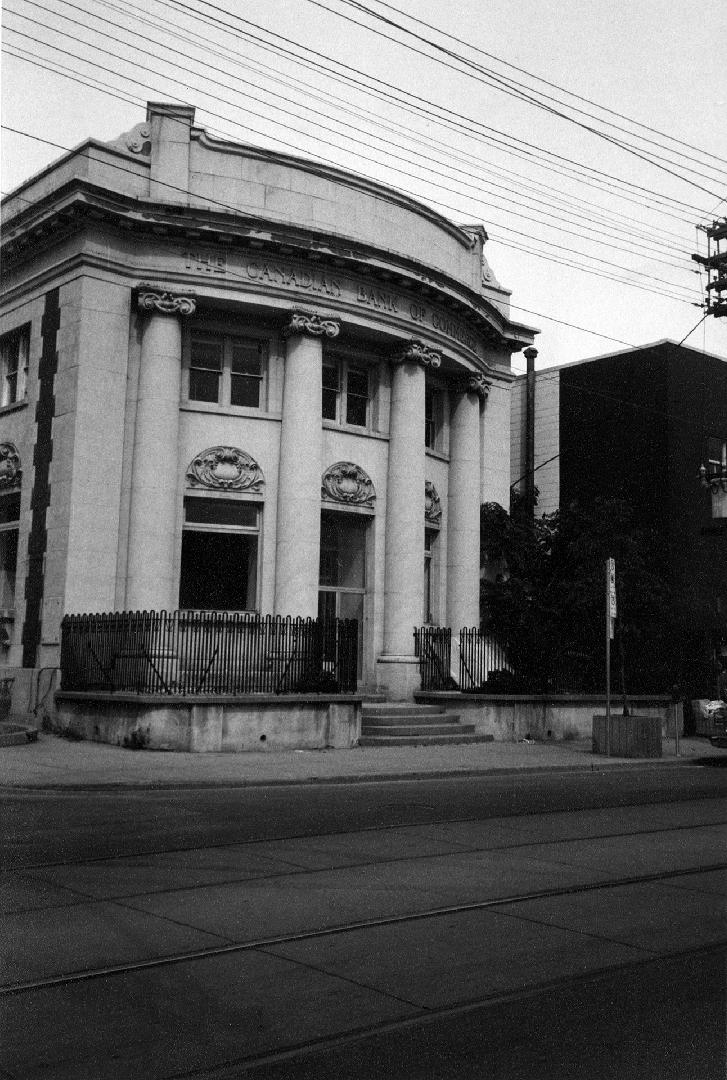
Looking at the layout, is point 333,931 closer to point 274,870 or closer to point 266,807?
point 274,870

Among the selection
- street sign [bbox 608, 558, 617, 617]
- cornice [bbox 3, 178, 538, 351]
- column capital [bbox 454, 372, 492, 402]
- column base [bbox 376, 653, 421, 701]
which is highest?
cornice [bbox 3, 178, 538, 351]

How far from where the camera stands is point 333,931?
6883mm

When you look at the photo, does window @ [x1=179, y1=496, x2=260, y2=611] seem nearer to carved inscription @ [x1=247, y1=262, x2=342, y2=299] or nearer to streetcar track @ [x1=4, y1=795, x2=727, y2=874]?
carved inscription @ [x1=247, y1=262, x2=342, y2=299]

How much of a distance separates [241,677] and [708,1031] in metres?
16.3

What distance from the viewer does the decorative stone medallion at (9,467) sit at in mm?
24703

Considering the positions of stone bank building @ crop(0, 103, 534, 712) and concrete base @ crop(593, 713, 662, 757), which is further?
stone bank building @ crop(0, 103, 534, 712)

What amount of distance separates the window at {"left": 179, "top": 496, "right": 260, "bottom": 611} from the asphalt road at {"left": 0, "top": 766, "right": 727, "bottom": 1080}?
1281 cm

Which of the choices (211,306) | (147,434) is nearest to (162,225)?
(211,306)

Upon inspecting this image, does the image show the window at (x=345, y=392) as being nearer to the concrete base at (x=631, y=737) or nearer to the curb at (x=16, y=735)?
the concrete base at (x=631, y=737)

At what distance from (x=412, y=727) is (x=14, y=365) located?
40.4 ft

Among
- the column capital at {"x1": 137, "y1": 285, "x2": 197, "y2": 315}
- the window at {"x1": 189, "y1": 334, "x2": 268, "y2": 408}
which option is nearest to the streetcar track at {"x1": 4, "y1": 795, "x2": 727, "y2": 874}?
the window at {"x1": 189, "y1": 334, "x2": 268, "y2": 408}

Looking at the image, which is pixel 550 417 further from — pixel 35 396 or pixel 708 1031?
pixel 708 1031

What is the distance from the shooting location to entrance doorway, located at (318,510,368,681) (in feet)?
87.5

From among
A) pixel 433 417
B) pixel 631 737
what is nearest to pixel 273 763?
pixel 631 737
